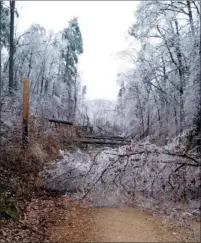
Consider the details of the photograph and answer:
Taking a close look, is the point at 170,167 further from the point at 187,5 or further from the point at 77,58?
the point at 77,58

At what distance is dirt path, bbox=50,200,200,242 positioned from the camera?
10.0 metres

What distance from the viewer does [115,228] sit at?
10.9 meters

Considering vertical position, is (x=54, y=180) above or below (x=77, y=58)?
below

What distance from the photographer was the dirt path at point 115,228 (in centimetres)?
1004

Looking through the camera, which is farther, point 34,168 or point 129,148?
point 34,168

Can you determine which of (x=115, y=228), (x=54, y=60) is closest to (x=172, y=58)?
(x=115, y=228)

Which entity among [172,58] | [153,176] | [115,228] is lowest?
[115,228]

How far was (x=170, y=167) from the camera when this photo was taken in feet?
27.3

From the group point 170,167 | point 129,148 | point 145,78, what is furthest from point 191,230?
point 145,78

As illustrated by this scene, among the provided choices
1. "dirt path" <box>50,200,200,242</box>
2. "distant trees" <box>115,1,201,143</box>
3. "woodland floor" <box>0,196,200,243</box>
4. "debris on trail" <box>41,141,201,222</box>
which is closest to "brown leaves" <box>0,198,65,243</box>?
"woodland floor" <box>0,196,200,243</box>

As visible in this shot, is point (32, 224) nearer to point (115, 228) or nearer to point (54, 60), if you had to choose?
point (115, 228)

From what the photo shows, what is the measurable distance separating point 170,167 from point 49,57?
124ft

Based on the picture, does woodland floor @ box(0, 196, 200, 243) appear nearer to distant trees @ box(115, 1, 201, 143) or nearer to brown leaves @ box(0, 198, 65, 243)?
brown leaves @ box(0, 198, 65, 243)

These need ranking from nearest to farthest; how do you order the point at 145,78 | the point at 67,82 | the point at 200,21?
the point at 200,21, the point at 145,78, the point at 67,82
